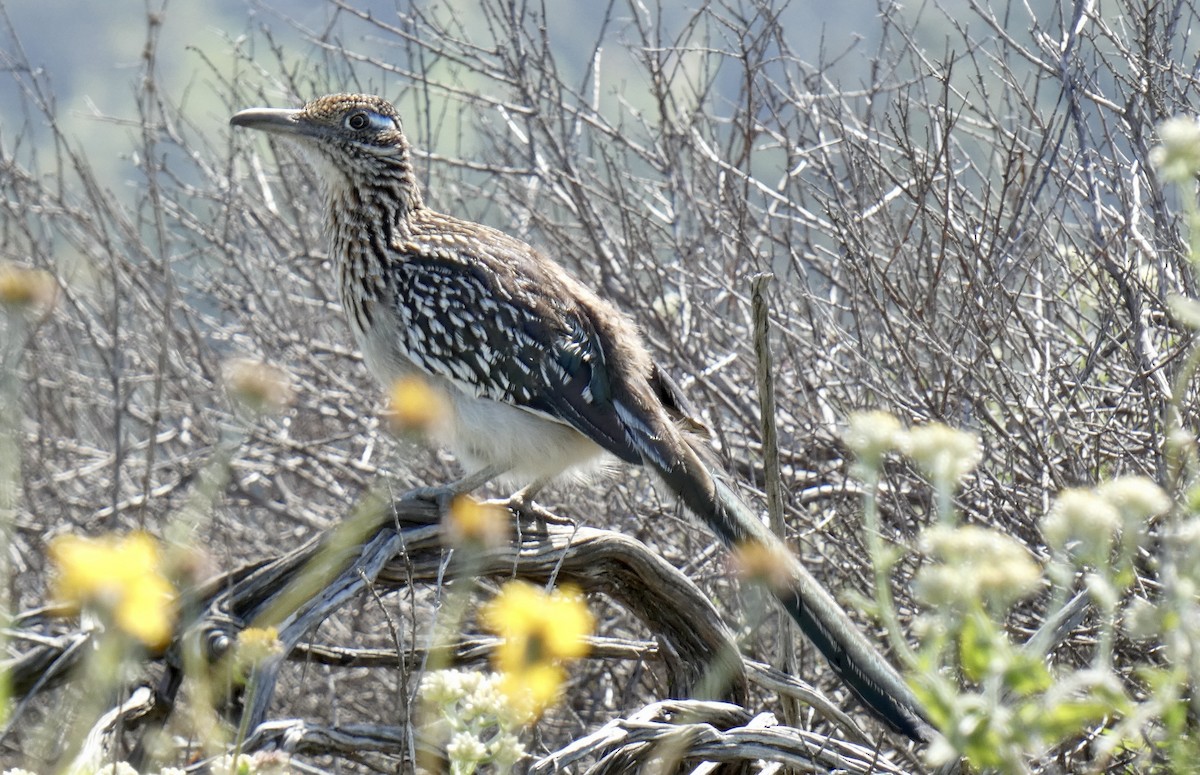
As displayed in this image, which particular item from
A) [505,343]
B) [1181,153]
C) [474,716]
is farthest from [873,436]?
[505,343]

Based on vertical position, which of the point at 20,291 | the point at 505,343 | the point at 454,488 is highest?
the point at 505,343

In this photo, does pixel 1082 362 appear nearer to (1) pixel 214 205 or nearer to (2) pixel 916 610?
(2) pixel 916 610

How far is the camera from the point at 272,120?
194 inches

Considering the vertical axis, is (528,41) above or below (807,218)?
above

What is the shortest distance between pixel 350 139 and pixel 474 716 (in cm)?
354

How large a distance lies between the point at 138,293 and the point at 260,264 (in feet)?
1.88

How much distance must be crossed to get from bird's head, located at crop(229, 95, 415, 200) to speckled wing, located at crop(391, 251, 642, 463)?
22.5 inches

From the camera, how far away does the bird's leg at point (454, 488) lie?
3451mm

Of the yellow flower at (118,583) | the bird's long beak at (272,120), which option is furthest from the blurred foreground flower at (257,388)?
the bird's long beak at (272,120)

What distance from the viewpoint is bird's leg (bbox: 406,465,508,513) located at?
345 centimetres

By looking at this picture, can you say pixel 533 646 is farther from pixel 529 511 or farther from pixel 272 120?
pixel 272 120

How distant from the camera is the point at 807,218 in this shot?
5.41 meters

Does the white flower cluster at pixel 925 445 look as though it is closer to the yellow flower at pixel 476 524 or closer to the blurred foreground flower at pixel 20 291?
the yellow flower at pixel 476 524

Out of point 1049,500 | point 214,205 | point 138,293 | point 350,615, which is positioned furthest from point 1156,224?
point 214,205
